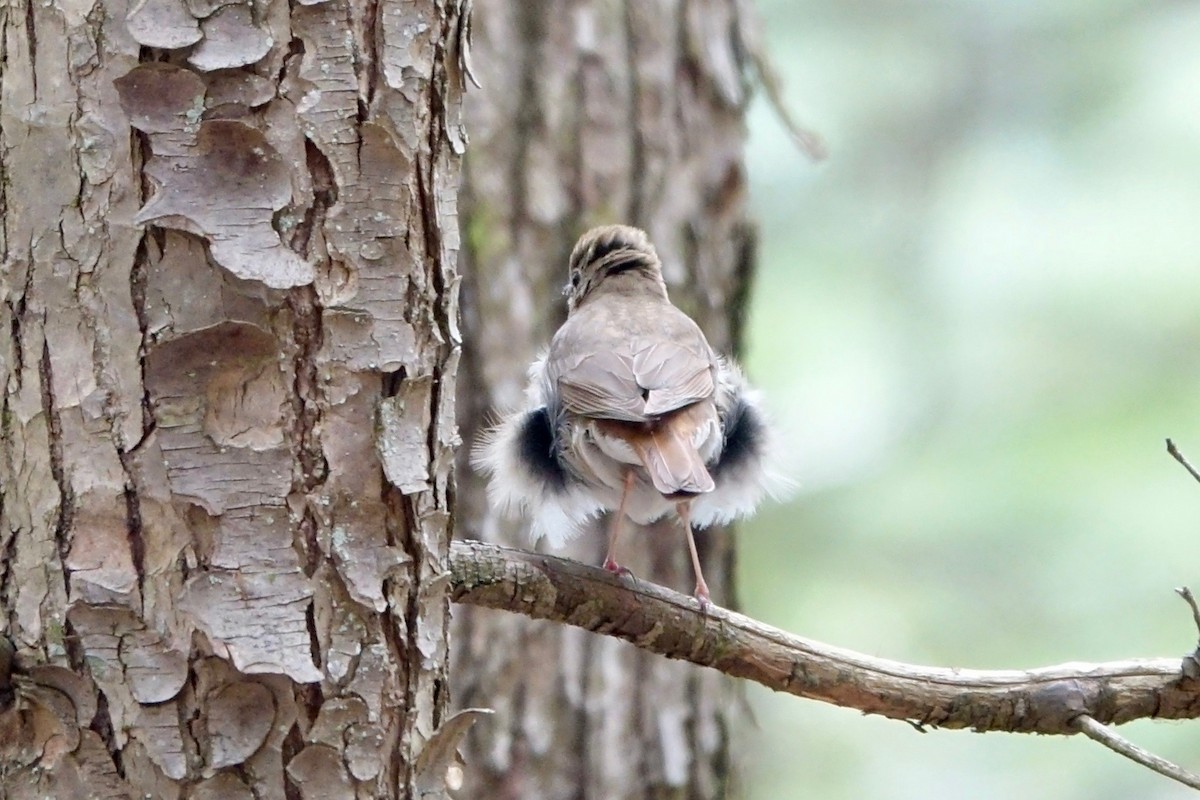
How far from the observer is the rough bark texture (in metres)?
Result: 1.91

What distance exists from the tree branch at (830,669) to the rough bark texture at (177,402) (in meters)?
0.81

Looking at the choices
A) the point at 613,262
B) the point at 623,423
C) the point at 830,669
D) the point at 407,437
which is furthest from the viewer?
the point at 613,262

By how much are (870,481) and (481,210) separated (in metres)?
3.18

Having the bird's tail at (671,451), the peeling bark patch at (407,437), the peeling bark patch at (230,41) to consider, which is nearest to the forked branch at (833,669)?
the bird's tail at (671,451)

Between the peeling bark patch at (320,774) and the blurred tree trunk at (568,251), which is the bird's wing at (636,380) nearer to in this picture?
the blurred tree trunk at (568,251)

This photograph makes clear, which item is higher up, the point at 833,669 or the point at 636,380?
the point at 636,380

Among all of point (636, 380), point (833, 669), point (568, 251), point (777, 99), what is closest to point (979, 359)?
point (777, 99)

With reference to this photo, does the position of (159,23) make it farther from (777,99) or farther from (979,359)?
(979,359)

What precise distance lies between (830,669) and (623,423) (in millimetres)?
1089

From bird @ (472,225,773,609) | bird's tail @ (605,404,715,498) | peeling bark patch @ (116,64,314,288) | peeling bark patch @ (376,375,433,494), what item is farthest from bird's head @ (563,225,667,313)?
peeling bark patch @ (116,64,314,288)

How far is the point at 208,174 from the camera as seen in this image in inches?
76.3

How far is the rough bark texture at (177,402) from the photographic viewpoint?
1914mm

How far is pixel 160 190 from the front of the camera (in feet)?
6.29

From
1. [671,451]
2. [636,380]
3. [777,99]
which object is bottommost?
[671,451]
